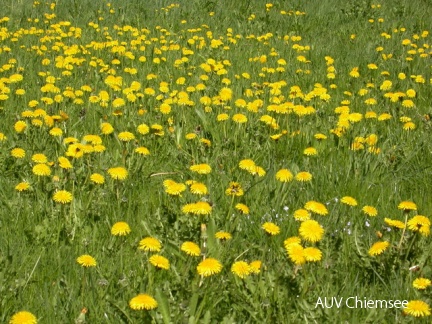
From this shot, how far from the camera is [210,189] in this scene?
Answer: 316 cm

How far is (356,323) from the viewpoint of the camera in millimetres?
2156

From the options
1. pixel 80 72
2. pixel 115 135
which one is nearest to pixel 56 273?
pixel 115 135

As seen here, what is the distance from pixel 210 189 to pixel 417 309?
1.39m

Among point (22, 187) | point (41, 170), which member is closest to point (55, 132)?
point (41, 170)

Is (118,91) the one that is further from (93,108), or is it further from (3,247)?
(3,247)

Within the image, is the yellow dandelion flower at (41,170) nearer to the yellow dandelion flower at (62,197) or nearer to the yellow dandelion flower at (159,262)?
the yellow dandelion flower at (62,197)

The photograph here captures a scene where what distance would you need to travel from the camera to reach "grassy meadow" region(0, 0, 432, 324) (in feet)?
7.36

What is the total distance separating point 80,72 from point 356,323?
3.92m

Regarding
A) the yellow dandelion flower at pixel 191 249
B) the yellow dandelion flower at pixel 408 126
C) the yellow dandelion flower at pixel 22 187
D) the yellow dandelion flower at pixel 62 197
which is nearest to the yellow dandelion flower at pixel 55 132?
the yellow dandelion flower at pixel 22 187

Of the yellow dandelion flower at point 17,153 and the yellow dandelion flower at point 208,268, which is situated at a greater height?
the yellow dandelion flower at point 208,268

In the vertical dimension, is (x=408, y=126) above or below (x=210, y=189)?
above

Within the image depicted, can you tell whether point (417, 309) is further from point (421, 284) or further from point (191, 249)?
point (191, 249)

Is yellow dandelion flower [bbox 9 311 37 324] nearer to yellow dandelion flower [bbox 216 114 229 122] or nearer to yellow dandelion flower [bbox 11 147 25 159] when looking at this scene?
yellow dandelion flower [bbox 11 147 25 159]

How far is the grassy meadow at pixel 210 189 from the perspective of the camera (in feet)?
7.36
